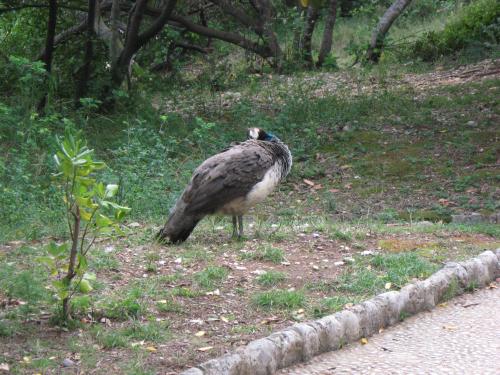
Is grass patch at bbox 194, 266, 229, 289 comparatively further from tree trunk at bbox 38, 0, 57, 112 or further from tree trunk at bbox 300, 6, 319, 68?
tree trunk at bbox 300, 6, 319, 68

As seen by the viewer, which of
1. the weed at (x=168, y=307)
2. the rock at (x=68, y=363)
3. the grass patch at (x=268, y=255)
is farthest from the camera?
the grass patch at (x=268, y=255)

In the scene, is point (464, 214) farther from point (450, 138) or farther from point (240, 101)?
point (240, 101)

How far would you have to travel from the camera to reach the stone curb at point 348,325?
4512mm

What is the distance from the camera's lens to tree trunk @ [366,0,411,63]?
17.1 metres

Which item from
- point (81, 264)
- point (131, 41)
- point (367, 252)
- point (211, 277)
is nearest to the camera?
point (81, 264)

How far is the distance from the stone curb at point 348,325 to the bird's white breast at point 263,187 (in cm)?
208

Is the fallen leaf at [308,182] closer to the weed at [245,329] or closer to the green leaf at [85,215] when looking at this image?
the weed at [245,329]

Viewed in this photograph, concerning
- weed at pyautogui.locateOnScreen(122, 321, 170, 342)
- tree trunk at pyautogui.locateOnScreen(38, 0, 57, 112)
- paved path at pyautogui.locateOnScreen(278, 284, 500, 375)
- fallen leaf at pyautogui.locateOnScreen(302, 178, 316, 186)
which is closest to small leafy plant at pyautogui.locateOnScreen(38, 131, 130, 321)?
weed at pyautogui.locateOnScreen(122, 321, 170, 342)

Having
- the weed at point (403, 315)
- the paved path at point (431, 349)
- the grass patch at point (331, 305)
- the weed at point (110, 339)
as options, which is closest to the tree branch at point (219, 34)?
the paved path at point (431, 349)

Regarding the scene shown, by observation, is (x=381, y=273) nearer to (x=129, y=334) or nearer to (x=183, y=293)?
(x=183, y=293)

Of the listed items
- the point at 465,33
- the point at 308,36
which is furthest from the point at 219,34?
the point at 465,33

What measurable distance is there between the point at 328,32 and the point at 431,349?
510 inches

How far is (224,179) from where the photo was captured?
7703 mm

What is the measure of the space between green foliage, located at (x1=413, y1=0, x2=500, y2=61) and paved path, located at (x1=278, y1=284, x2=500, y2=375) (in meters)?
11.4
